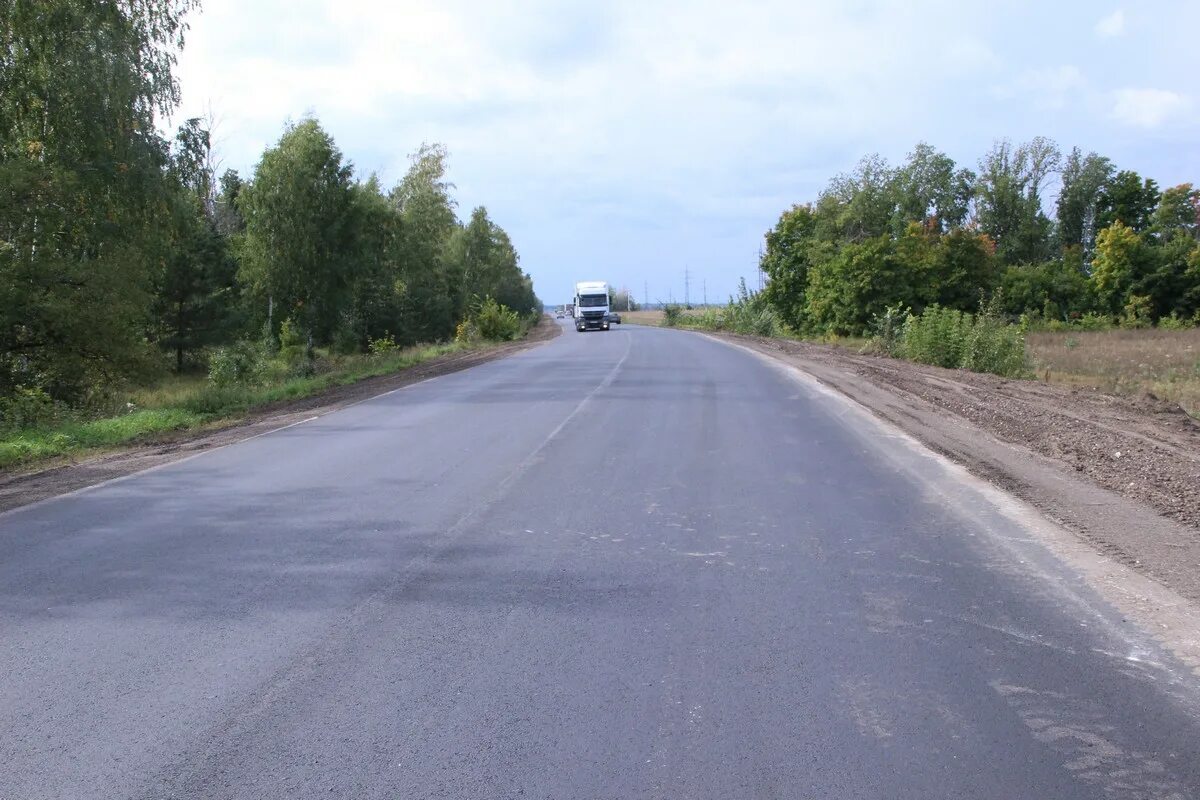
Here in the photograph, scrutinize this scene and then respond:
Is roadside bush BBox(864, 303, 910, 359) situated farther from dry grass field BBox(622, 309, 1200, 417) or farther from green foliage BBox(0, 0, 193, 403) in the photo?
green foliage BBox(0, 0, 193, 403)

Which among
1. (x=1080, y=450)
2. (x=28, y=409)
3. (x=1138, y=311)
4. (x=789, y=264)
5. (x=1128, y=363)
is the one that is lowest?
(x=1128, y=363)

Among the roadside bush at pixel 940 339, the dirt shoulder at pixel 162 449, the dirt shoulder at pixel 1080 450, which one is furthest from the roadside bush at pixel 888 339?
the dirt shoulder at pixel 162 449

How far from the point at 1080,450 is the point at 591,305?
58.4 metres

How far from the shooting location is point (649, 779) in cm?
374

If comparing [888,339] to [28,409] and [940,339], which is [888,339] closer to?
[940,339]

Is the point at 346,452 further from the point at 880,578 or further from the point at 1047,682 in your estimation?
the point at 1047,682

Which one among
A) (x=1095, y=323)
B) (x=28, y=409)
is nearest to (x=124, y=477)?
(x=28, y=409)

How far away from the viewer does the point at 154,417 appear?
1680 centimetres

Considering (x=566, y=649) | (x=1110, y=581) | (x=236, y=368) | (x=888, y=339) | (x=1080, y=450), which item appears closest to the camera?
(x=566, y=649)

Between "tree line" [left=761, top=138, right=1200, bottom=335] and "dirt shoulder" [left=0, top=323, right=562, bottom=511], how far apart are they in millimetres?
21240

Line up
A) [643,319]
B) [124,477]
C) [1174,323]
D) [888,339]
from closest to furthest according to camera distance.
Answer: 1. [124,477]
2. [888,339]
3. [1174,323]
4. [643,319]

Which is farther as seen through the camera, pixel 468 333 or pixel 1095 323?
pixel 468 333

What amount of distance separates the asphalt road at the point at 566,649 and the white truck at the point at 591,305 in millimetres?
59840

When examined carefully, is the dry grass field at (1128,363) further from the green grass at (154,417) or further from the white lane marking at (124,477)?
the green grass at (154,417)
